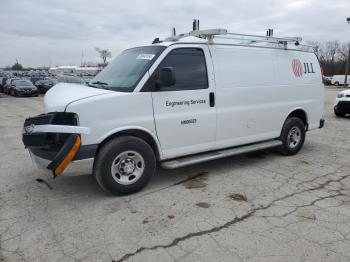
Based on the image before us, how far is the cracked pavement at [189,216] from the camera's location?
338 centimetres

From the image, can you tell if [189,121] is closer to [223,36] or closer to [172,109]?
[172,109]

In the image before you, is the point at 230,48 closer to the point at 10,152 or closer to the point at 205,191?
the point at 205,191

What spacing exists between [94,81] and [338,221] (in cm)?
405

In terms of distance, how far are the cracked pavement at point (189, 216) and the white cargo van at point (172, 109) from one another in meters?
0.43

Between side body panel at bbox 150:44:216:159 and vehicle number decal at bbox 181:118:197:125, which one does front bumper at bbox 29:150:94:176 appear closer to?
side body panel at bbox 150:44:216:159

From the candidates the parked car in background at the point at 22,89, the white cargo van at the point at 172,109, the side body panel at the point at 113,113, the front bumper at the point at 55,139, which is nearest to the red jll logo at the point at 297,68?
the white cargo van at the point at 172,109

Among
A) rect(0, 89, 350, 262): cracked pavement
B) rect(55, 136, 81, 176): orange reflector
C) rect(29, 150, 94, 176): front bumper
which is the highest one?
rect(55, 136, 81, 176): orange reflector

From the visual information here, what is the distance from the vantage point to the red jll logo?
267 inches

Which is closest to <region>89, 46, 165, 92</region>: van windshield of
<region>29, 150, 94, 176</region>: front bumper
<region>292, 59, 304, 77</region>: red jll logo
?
<region>29, 150, 94, 176</region>: front bumper

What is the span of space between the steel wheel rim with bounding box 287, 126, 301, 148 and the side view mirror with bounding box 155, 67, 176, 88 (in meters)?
3.31

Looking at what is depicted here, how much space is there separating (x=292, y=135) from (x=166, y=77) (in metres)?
3.53

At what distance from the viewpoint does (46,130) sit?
424 cm

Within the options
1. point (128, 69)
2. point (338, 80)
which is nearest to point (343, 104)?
point (128, 69)

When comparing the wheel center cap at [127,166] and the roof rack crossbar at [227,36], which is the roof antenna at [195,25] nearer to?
the roof rack crossbar at [227,36]
